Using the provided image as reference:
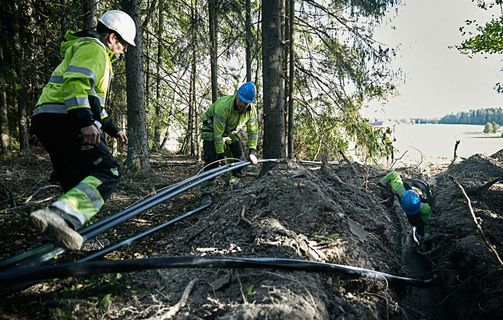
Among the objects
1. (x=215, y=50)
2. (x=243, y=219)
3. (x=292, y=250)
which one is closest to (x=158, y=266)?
(x=292, y=250)

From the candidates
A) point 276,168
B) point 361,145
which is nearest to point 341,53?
point 361,145

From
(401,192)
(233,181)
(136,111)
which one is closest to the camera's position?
(401,192)

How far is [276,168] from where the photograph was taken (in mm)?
5293

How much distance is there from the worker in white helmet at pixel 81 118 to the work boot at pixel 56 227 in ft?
0.09

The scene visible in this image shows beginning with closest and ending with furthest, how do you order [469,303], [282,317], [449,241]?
[282,317], [469,303], [449,241]

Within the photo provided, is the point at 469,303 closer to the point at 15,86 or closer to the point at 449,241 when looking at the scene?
the point at 449,241

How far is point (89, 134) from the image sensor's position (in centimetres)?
277

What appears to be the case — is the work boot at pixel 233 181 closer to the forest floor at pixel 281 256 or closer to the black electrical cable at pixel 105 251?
the forest floor at pixel 281 256

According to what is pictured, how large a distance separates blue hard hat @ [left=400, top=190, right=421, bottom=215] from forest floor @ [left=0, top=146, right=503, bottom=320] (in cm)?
23

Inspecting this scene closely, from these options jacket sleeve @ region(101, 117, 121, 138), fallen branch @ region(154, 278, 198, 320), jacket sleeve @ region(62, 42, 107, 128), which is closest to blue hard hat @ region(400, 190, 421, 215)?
fallen branch @ region(154, 278, 198, 320)

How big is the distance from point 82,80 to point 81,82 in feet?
0.06

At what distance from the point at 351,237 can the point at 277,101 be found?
3.58m

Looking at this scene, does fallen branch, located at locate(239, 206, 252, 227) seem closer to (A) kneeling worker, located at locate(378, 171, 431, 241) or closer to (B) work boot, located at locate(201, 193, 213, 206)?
(B) work boot, located at locate(201, 193, 213, 206)

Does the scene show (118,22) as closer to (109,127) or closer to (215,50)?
(109,127)
